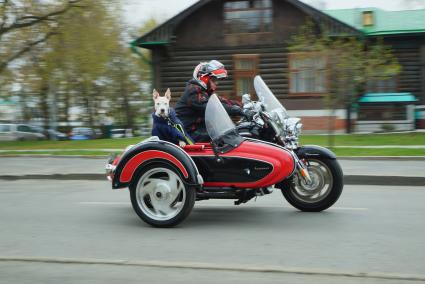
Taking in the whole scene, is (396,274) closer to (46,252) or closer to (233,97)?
(46,252)

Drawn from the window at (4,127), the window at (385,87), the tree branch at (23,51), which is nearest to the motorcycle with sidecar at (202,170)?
the window at (385,87)

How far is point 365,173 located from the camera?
11.0 m

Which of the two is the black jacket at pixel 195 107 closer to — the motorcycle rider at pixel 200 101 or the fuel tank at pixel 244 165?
the motorcycle rider at pixel 200 101

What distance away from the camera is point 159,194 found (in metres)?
6.83

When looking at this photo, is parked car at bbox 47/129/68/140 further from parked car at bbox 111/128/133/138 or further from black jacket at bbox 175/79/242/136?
black jacket at bbox 175/79/242/136

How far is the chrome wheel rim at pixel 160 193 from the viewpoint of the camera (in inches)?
268

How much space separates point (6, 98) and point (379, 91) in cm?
2414

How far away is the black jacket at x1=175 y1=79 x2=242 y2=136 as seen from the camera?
715 centimetres

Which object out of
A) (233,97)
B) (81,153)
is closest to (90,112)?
(233,97)

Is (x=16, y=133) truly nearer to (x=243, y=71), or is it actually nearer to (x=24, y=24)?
(x=24, y=24)

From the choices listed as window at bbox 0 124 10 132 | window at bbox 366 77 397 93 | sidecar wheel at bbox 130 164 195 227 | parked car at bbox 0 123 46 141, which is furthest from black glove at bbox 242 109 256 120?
window at bbox 0 124 10 132

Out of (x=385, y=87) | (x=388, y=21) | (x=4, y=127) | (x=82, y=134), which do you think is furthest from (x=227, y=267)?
(x=4, y=127)

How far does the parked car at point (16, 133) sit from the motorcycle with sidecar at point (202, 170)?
31716 millimetres

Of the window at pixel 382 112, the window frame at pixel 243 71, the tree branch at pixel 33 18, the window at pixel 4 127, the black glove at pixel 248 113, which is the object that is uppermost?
the tree branch at pixel 33 18
